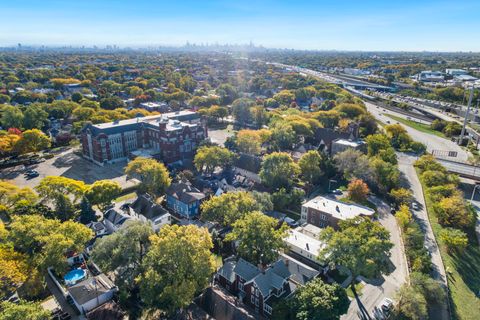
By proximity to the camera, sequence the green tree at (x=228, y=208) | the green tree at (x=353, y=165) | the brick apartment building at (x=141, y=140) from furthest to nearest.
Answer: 1. the brick apartment building at (x=141, y=140)
2. the green tree at (x=353, y=165)
3. the green tree at (x=228, y=208)

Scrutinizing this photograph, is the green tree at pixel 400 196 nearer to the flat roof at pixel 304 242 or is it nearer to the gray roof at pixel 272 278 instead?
the flat roof at pixel 304 242

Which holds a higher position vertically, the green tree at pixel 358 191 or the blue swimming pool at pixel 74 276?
the green tree at pixel 358 191

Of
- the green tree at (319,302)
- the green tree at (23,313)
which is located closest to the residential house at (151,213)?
the green tree at (23,313)

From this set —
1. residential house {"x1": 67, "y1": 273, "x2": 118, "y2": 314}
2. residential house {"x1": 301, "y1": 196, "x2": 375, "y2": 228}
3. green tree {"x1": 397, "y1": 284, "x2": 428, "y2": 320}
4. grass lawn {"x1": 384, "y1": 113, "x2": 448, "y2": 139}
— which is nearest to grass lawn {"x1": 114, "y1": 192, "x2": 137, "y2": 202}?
residential house {"x1": 67, "y1": 273, "x2": 118, "y2": 314}

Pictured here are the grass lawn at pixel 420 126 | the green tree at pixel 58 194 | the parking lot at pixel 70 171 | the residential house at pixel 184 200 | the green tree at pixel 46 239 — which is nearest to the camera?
the green tree at pixel 46 239

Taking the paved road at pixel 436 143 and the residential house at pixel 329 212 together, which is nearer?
the residential house at pixel 329 212

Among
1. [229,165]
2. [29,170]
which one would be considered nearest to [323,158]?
[229,165]

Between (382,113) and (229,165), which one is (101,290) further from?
(382,113)

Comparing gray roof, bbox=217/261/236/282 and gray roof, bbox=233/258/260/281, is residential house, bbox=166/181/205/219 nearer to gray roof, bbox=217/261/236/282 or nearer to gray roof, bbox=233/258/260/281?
gray roof, bbox=217/261/236/282
